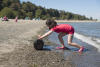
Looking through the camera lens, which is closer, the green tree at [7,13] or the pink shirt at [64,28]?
the pink shirt at [64,28]

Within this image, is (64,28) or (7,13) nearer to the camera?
(64,28)

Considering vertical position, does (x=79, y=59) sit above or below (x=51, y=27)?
below

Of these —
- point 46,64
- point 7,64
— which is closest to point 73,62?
point 46,64

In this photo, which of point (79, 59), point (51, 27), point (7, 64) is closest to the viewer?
point (7, 64)

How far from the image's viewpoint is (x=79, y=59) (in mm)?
7723

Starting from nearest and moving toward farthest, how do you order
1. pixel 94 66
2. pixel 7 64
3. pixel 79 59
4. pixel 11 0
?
pixel 7 64, pixel 94 66, pixel 79 59, pixel 11 0

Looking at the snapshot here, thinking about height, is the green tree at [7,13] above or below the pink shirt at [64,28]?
below

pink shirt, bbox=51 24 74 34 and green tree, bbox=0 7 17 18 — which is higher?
pink shirt, bbox=51 24 74 34

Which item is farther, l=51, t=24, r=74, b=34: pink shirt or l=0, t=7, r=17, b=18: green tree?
l=0, t=7, r=17, b=18: green tree

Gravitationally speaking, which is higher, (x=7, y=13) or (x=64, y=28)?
(x=64, y=28)

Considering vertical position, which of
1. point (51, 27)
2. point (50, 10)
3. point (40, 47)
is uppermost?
point (51, 27)

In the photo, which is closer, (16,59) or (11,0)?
(16,59)

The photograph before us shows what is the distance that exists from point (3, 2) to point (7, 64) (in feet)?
426

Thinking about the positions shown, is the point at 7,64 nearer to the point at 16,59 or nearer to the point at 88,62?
the point at 16,59
